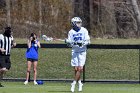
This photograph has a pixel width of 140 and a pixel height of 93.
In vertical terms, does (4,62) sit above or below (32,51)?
below

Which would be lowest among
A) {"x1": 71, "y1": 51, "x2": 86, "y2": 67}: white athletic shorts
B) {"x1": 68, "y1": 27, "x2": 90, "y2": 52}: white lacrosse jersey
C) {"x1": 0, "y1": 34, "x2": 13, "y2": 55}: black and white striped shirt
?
{"x1": 71, "y1": 51, "x2": 86, "y2": 67}: white athletic shorts

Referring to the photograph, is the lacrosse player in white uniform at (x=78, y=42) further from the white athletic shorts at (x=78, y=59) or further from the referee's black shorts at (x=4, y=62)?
the referee's black shorts at (x=4, y=62)

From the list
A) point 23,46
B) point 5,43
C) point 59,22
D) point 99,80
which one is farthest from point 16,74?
point 59,22

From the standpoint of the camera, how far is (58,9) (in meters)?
42.5

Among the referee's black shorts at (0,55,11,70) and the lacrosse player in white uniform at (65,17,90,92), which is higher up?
the lacrosse player in white uniform at (65,17,90,92)

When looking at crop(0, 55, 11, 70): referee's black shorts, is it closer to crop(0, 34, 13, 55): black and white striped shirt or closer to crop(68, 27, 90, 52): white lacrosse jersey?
crop(0, 34, 13, 55): black and white striped shirt

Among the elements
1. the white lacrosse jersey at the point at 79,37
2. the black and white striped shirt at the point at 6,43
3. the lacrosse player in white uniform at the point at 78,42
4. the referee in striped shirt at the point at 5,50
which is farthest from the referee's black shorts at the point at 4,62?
the white lacrosse jersey at the point at 79,37

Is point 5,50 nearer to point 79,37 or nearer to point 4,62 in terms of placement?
point 4,62

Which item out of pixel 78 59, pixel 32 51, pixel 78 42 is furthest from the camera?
pixel 32 51

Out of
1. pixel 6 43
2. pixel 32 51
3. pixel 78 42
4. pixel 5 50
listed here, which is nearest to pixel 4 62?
pixel 5 50

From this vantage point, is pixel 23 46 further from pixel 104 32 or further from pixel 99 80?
pixel 104 32

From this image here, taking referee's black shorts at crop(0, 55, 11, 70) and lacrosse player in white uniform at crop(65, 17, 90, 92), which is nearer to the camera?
lacrosse player in white uniform at crop(65, 17, 90, 92)

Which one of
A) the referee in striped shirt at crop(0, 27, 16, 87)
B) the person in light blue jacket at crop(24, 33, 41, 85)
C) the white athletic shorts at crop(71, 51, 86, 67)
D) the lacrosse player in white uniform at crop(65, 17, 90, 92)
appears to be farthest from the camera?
the person in light blue jacket at crop(24, 33, 41, 85)

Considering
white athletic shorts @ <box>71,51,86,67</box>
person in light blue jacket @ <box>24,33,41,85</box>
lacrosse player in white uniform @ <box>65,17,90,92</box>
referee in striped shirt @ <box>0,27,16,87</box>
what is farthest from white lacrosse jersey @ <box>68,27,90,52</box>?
person in light blue jacket @ <box>24,33,41,85</box>
